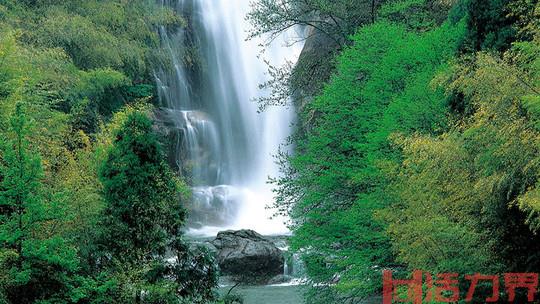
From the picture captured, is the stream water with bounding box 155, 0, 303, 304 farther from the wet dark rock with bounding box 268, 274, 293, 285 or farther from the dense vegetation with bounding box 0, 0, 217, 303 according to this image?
the dense vegetation with bounding box 0, 0, 217, 303

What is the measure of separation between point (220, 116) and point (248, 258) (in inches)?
733

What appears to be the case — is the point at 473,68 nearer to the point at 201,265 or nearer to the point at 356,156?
the point at 356,156

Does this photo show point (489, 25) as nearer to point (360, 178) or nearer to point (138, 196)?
point (360, 178)

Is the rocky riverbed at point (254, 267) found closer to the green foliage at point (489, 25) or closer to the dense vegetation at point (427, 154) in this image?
the dense vegetation at point (427, 154)

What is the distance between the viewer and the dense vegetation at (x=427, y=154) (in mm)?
9695

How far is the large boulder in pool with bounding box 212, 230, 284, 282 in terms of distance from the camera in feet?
74.7

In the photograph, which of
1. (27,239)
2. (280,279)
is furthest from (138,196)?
(280,279)

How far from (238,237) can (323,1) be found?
9.08 meters

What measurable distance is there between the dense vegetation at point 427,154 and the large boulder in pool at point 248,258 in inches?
161

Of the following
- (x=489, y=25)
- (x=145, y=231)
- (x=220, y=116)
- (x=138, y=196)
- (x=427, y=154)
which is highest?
(x=220, y=116)

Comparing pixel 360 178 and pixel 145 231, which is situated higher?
pixel 360 178

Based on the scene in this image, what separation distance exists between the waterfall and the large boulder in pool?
8955mm

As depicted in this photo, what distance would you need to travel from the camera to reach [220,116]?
40.5 meters

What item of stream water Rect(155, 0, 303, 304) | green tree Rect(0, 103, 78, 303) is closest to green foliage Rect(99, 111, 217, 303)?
green tree Rect(0, 103, 78, 303)
